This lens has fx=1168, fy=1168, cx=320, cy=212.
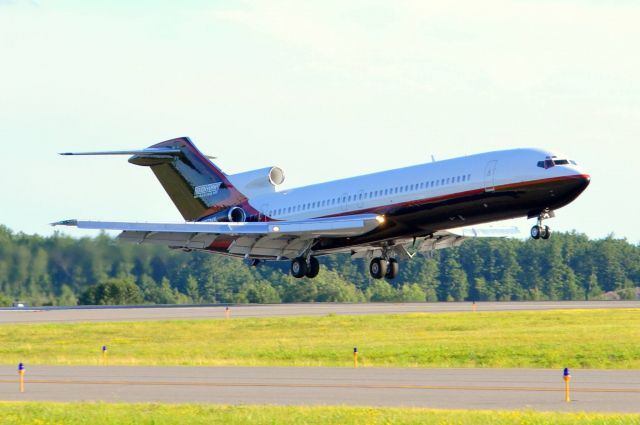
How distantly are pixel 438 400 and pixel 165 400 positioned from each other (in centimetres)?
585

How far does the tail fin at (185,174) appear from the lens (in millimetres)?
57562

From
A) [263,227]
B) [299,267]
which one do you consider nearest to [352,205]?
[263,227]

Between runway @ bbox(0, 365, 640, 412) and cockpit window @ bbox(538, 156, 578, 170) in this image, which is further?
cockpit window @ bbox(538, 156, 578, 170)

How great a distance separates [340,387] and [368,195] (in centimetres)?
2202

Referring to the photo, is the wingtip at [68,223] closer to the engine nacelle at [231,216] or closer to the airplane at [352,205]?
the airplane at [352,205]

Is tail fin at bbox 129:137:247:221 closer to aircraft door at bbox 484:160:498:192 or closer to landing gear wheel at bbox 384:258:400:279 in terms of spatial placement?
landing gear wheel at bbox 384:258:400:279

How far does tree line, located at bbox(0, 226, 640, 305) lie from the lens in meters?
58.9

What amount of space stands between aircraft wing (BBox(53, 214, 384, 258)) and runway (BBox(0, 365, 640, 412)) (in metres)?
15.8

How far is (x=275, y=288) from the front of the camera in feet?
265

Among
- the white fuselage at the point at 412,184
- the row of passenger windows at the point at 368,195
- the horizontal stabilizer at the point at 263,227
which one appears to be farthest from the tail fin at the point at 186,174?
the horizontal stabilizer at the point at 263,227

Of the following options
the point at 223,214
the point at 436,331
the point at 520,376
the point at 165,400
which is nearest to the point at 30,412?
the point at 165,400

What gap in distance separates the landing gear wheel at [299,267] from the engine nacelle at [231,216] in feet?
12.6

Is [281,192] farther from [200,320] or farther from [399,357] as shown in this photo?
[399,357]

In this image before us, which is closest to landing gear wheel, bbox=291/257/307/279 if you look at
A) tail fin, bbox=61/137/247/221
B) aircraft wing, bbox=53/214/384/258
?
aircraft wing, bbox=53/214/384/258
